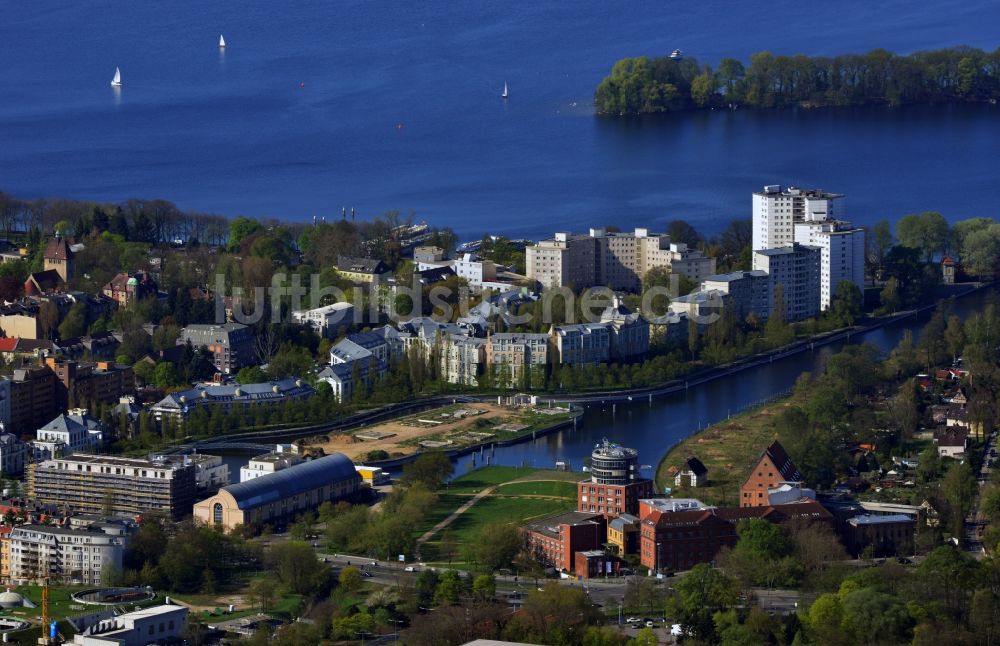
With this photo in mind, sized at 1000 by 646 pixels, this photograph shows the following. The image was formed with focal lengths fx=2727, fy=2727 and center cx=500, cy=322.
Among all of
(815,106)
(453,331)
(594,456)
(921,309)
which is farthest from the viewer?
(815,106)

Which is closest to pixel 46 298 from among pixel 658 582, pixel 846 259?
pixel 846 259


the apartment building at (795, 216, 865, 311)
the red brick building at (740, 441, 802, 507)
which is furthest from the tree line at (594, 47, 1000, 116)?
the red brick building at (740, 441, 802, 507)

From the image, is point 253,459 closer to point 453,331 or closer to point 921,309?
point 453,331

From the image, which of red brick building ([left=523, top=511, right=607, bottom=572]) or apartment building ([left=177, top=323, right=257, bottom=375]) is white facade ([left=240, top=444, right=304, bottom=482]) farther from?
apartment building ([left=177, top=323, right=257, bottom=375])

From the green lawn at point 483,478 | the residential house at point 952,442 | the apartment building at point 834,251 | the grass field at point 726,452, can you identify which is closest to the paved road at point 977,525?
the residential house at point 952,442

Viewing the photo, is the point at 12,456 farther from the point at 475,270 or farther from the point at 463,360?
the point at 475,270

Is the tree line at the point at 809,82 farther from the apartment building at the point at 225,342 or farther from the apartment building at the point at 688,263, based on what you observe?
the apartment building at the point at 225,342
